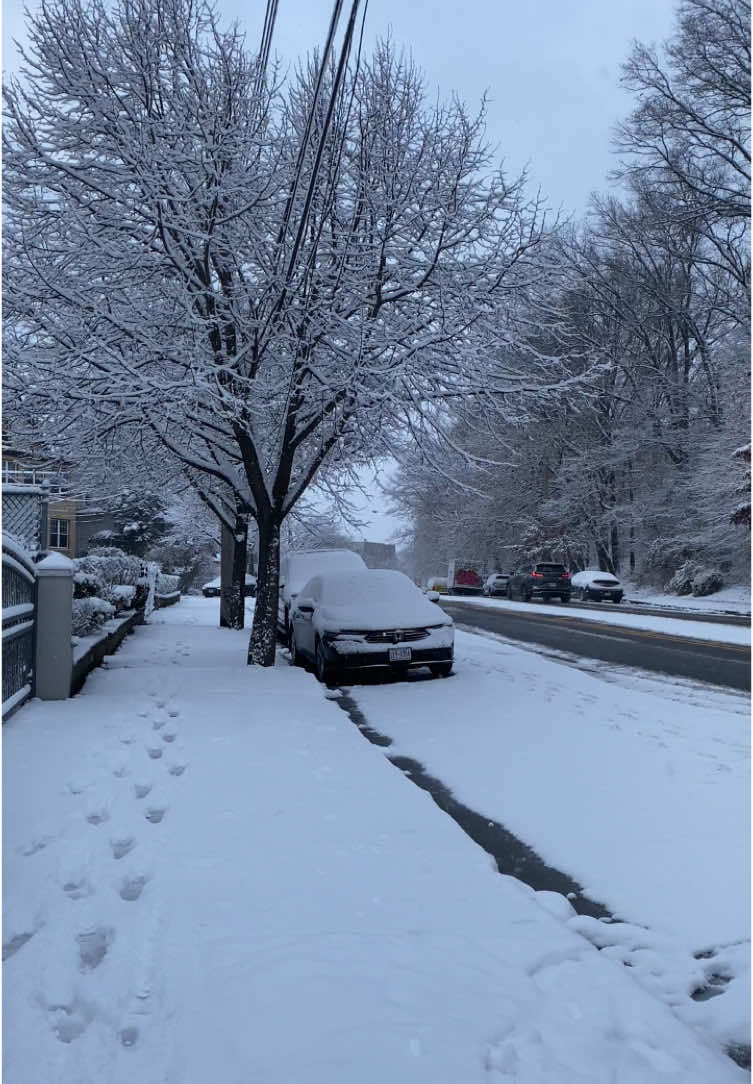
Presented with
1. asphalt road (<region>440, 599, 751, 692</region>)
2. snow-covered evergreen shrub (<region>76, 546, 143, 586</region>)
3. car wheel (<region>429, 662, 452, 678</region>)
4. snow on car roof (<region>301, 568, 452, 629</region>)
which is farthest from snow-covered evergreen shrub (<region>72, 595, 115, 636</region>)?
asphalt road (<region>440, 599, 751, 692</region>)

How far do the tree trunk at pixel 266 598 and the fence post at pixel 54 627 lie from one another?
142 inches

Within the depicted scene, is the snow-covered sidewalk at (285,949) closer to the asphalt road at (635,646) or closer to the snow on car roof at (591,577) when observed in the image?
the asphalt road at (635,646)

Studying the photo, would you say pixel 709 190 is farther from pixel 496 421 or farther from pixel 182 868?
pixel 182 868

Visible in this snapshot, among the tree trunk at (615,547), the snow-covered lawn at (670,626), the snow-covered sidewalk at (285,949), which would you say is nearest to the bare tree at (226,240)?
the snow-covered sidewalk at (285,949)

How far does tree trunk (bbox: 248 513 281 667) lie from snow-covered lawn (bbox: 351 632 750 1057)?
1950 millimetres

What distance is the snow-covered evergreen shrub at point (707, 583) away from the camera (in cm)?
3759

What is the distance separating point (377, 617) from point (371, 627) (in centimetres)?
23

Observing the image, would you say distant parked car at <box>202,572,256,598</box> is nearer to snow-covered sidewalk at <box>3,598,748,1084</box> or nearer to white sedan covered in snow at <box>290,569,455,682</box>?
white sedan covered in snow at <box>290,569,455,682</box>

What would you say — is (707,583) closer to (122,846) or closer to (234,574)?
(234,574)

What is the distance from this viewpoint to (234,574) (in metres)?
19.6

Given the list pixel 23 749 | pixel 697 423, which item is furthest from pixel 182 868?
pixel 697 423

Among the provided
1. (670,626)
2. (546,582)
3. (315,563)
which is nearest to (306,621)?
(315,563)

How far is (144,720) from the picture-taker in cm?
833

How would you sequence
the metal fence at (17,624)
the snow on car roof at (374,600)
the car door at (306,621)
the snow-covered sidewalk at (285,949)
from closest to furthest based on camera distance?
1. the snow-covered sidewalk at (285,949)
2. the metal fence at (17,624)
3. the snow on car roof at (374,600)
4. the car door at (306,621)
